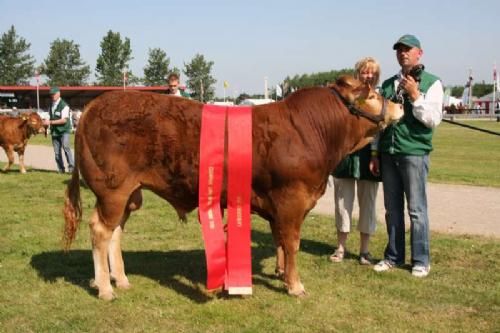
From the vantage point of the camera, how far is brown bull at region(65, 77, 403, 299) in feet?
16.2

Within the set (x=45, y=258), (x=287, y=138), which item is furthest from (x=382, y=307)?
(x=45, y=258)

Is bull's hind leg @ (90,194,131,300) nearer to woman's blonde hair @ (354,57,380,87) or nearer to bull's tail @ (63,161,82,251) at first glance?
bull's tail @ (63,161,82,251)

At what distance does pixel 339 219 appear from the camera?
6.44m

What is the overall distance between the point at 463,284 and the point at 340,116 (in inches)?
89.7

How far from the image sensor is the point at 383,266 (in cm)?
612

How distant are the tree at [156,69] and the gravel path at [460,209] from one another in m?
72.9

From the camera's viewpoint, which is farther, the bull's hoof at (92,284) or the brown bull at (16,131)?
the brown bull at (16,131)

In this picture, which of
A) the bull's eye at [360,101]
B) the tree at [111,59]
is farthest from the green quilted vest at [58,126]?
the tree at [111,59]

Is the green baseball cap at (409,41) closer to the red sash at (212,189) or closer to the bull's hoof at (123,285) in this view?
the red sash at (212,189)

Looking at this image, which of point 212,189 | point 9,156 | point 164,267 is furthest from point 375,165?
point 9,156

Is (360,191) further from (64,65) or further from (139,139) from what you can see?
(64,65)

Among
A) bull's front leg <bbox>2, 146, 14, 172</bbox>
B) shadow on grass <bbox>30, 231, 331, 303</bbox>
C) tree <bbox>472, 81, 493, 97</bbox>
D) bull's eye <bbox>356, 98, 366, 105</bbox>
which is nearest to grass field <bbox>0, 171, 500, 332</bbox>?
shadow on grass <bbox>30, 231, 331, 303</bbox>

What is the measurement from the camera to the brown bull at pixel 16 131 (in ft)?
50.1

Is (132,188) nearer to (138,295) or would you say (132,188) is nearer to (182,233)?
(138,295)
